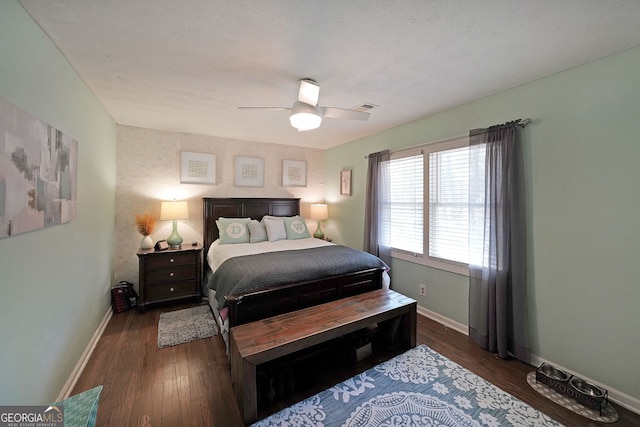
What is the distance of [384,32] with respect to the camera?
1.52 m

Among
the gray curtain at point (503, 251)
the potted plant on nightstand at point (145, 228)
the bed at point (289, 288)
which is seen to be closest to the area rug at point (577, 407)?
the gray curtain at point (503, 251)

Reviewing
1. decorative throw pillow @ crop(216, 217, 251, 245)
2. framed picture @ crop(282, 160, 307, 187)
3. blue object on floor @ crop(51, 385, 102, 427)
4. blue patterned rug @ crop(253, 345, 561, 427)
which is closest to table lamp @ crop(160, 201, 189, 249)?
decorative throw pillow @ crop(216, 217, 251, 245)

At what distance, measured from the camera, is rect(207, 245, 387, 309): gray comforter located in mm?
2121

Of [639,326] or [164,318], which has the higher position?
[639,326]

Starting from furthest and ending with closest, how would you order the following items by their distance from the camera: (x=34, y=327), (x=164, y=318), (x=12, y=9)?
(x=164, y=318) → (x=34, y=327) → (x=12, y=9)

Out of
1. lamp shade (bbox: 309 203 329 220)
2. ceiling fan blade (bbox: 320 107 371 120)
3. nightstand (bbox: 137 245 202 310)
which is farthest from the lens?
lamp shade (bbox: 309 203 329 220)

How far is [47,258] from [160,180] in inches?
90.2

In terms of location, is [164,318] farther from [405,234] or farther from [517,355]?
[517,355]

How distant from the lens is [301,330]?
1.88 meters

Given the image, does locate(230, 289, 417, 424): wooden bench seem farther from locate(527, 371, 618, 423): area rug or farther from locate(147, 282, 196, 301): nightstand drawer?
locate(147, 282, 196, 301): nightstand drawer

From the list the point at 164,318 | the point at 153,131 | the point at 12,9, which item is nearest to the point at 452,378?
the point at 164,318

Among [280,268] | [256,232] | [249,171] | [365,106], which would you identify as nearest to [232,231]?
[256,232]

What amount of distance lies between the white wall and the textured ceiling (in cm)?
103

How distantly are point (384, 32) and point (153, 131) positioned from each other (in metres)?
3.48
